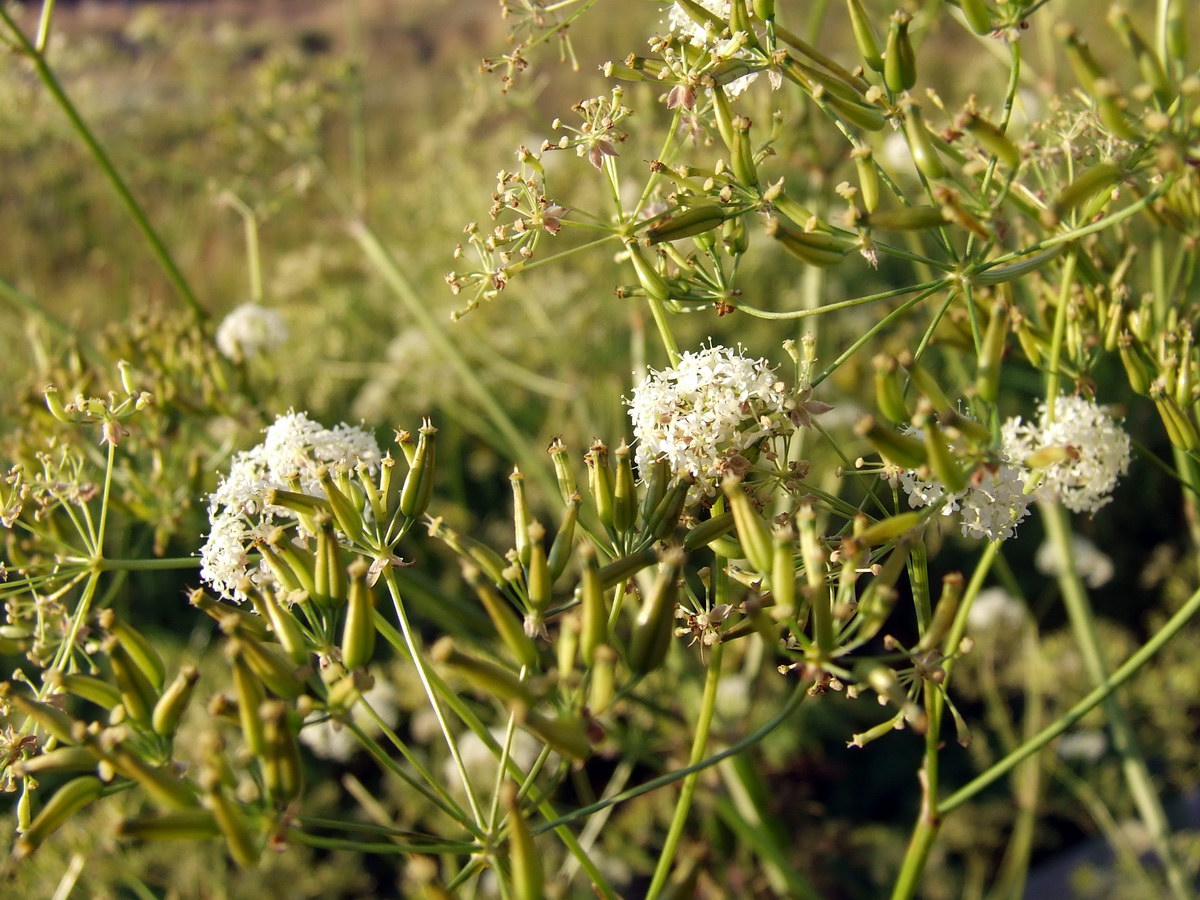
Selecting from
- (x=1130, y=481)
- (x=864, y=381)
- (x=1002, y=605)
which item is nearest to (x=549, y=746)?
(x=864, y=381)

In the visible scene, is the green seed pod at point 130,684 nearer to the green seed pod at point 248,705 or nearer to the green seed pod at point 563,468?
the green seed pod at point 248,705

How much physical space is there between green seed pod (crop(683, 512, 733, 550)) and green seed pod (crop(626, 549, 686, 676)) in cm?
14

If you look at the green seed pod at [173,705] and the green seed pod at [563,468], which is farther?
the green seed pod at [563,468]

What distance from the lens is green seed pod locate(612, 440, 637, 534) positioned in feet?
4.75

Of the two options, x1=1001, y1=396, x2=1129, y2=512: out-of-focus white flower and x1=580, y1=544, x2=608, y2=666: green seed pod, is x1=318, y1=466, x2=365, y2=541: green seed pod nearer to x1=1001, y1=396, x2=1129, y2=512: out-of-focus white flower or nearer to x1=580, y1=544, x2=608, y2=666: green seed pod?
x1=580, y1=544, x2=608, y2=666: green seed pod

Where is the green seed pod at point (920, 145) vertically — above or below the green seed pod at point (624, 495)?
above

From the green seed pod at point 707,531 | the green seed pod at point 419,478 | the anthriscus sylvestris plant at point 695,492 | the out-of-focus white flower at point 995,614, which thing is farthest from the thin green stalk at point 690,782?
the out-of-focus white flower at point 995,614

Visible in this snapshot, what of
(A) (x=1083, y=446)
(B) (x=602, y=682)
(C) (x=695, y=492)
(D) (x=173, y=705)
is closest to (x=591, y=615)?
(B) (x=602, y=682)

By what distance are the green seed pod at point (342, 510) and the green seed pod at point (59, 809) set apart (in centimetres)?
46

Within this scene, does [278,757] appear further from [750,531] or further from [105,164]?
[105,164]

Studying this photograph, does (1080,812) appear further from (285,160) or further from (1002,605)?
(285,160)

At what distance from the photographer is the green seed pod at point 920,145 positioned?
1.37 metres

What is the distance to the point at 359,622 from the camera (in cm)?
133

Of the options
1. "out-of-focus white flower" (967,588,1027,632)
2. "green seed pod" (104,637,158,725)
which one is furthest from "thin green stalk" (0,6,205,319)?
"out-of-focus white flower" (967,588,1027,632)
